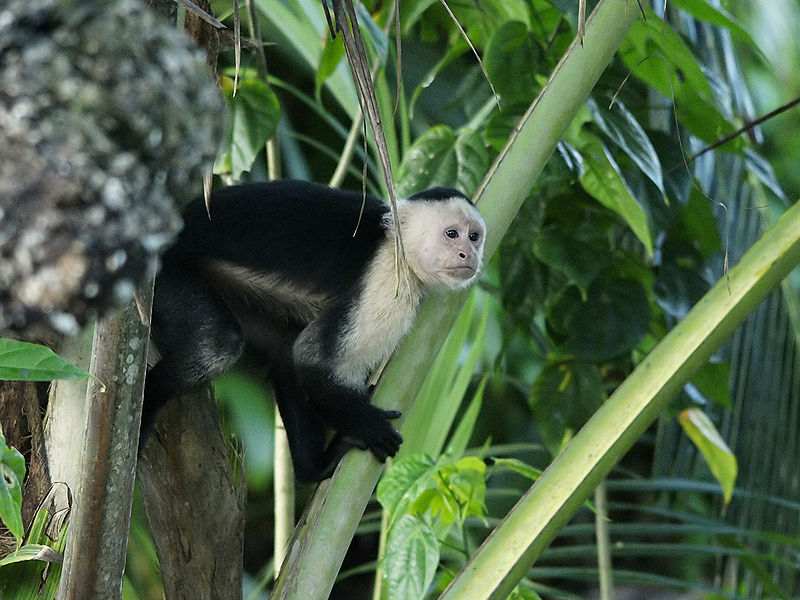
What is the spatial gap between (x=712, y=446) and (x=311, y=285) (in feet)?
2.79

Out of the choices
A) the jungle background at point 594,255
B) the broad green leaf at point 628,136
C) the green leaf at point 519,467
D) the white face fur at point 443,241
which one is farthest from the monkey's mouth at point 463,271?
the green leaf at point 519,467

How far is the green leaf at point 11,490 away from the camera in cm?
71

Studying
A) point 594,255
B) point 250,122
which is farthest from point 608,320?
point 250,122

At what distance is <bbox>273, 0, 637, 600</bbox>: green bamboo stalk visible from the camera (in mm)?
990

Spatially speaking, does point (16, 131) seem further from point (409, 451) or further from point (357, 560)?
point (357, 560)

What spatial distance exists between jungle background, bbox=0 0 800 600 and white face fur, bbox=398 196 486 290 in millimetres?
81

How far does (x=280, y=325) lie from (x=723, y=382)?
34.5 inches

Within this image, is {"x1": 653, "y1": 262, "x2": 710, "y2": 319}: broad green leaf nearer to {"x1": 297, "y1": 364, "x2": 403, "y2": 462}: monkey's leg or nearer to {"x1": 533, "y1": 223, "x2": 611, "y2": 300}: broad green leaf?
{"x1": 533, "y1": 223, "x2": 611, "y2": 300}: broad green leaf

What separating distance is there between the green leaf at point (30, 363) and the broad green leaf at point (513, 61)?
100 cm

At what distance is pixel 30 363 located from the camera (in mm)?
662

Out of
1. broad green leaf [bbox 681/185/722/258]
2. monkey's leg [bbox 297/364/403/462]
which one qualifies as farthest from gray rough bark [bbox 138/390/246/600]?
broad green leaf [bbox 681/185/722/258]

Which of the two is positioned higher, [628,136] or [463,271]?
[628,136]

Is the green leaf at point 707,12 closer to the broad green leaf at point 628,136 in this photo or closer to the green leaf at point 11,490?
the broad green leaf at point 628,136

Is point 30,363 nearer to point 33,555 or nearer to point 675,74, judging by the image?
point 33,555
